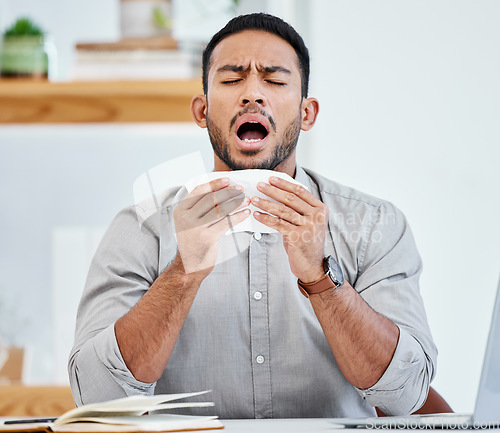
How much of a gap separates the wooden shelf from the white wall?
26 centimetres

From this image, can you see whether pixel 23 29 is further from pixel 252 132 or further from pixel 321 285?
pixel 321 285

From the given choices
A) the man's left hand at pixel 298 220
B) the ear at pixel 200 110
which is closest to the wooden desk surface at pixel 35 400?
the ear at pixel 200 110

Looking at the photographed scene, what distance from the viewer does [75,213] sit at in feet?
4.45

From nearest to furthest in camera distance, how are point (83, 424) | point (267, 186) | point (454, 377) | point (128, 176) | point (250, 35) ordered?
point (83, 424) < point (267, 186) < point (250, 35) < point (454, 377) < point (128, 176)

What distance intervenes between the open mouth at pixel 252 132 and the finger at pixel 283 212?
163 mm

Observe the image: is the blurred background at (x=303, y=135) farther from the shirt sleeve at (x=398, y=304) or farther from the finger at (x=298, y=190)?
the finger at (x=298, y=190)

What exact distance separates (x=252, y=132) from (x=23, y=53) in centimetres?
63

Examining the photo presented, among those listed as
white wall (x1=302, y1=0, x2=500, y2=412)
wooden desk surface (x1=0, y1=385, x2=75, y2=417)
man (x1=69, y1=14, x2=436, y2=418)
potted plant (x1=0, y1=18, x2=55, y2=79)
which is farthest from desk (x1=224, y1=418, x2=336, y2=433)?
potted plant (x1=0, y1=18, x2=55, y2=79)

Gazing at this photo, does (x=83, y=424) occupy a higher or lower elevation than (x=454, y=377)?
higher

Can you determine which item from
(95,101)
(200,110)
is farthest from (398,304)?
(95,101)

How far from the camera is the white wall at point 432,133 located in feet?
3.65

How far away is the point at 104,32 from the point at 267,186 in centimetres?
82

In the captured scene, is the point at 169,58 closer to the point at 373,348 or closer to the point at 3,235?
the point at 3,235

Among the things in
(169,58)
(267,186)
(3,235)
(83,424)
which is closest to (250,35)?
(267,186)
